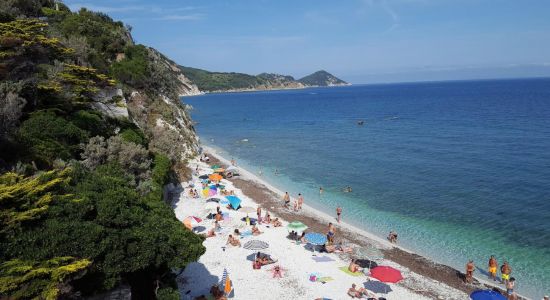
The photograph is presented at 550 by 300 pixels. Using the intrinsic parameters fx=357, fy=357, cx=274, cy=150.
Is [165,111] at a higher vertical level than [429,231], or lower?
higher

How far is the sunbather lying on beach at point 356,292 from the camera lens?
15.6 meters

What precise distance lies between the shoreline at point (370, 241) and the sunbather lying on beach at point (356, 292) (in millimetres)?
2483

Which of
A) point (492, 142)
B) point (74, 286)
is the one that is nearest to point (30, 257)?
point (74, 286)

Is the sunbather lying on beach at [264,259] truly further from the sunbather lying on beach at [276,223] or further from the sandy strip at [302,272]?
the sunbather lying on beach at [276,223]

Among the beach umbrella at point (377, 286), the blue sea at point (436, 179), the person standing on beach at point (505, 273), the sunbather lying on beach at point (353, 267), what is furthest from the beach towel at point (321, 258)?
the person standing on beach at point (505, 273)

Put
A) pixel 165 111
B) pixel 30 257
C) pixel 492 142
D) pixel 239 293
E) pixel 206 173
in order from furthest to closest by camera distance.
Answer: pixel 492 142, pixel 165 111, pixel 206 173, pixel 239 293, pixel 30 257

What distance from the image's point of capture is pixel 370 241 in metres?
22.1

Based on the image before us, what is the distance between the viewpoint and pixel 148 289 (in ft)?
41.8

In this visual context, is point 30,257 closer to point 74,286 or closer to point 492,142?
point 74,286

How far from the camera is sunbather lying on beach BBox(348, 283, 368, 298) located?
15594mm

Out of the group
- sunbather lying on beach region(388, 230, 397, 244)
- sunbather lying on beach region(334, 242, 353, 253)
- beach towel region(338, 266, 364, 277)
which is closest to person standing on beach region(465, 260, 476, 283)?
sunbather lying on beach region(388, 230, 397, 244)

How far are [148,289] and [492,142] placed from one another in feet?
171

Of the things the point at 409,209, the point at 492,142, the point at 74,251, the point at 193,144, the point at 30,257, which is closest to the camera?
the point at 30,257

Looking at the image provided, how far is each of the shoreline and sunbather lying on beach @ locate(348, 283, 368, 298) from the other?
97.7 inches
